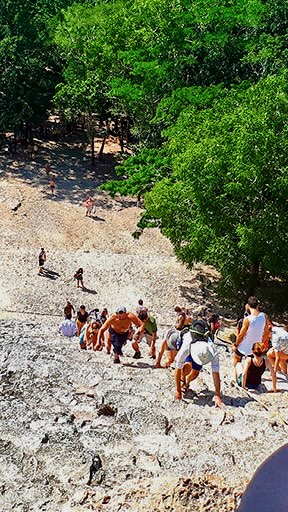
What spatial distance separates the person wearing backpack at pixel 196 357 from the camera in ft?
33.7

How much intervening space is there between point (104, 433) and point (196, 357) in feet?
Result: 6.88

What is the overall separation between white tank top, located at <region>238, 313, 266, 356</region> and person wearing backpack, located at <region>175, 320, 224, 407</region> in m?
1.73

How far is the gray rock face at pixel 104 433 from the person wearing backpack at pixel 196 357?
34 cm

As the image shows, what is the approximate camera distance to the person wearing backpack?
10266mm

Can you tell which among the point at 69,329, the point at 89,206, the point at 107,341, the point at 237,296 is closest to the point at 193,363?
the point at 107,341

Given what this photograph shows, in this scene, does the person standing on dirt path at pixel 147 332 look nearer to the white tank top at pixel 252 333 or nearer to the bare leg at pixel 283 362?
the white tank top at pixel 252 333

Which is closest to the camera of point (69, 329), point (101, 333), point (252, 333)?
point (252, 333)

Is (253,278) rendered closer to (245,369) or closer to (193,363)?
(245,369)

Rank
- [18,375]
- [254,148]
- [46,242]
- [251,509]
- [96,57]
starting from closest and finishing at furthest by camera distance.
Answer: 1. [251,509]
2. [18,375]
3. [254,148]
4. [46,242]
5. [96,57]

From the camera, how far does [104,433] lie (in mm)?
9367

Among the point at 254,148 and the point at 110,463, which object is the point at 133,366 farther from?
the point at 254,148

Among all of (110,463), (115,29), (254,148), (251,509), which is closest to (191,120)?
(254,148)

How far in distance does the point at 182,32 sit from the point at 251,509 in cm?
2843

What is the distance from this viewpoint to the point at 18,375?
36.1 feet
